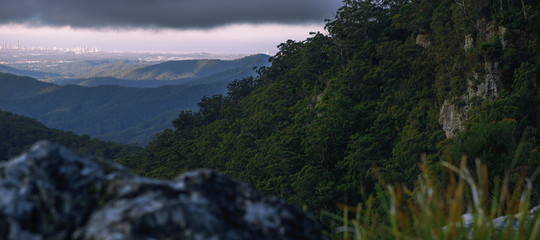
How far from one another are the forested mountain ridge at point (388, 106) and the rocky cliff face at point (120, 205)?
29.3 ft

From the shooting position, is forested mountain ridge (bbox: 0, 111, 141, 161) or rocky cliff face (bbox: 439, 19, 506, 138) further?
forested mountain ridge (bbox: 0, 111, 141, 161)

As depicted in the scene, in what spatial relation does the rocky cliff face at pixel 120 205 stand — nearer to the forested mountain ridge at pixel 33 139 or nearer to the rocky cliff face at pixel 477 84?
the rocky cliff face at pixel 477 84

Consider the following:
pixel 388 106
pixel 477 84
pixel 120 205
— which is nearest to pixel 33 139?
pixel 388 106

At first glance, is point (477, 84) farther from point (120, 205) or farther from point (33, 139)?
point (33, 139)

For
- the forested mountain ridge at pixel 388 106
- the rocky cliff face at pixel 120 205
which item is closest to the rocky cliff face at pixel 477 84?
the forested mountain ridge at pixel 388 106

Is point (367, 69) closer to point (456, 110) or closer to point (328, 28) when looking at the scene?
point (328, 28)

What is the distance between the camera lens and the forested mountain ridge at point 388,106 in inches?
735

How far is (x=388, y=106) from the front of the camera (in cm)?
2931

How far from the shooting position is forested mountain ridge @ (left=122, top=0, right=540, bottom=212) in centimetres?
1867

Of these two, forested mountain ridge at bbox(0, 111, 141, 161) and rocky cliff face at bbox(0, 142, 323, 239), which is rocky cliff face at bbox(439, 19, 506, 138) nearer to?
rocky cliff face at bbox(0, 142, 323, 239)

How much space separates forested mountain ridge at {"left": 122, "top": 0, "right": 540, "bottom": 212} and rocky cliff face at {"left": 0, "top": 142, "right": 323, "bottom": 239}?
8.93 m

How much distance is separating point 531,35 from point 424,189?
2155 centimetres

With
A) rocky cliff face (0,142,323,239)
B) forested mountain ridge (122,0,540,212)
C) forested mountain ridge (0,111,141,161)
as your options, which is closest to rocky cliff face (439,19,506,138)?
forested mountain ridge (122,0,540,212)

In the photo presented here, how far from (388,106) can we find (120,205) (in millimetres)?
29188
